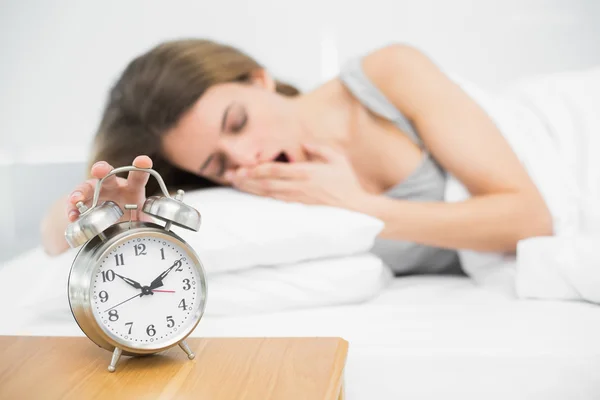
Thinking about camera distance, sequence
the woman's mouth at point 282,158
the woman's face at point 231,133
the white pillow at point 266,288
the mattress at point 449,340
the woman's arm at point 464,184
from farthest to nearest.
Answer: the woman's mouth at point 282,158 < the woman's face at point 231,133 < the woman's arm at point 464,184 < the white pillow at point 266,288 < the mattress at point 449,340

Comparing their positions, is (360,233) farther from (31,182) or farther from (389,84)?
(31,182)

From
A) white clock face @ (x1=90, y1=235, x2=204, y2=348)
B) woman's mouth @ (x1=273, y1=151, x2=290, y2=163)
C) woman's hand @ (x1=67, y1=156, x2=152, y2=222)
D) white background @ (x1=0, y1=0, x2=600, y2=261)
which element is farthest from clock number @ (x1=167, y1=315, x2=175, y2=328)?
white background @ (x1=0, y1=0, x2=600, y2=261)

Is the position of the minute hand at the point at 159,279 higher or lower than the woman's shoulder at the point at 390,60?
lower

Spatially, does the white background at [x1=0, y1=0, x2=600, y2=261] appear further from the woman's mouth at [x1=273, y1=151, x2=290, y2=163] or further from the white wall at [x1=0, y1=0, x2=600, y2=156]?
the woman's mouth at [x1=273, y1=151, x2=290, y2=163]

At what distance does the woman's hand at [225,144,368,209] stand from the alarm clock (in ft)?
1.83

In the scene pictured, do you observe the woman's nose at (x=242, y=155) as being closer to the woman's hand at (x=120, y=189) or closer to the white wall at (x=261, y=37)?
the white wall at (x=261, y=37)

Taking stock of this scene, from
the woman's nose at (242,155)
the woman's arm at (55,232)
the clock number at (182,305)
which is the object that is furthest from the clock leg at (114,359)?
the woman's nose at (242,155)

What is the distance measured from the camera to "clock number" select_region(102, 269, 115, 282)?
0.97m

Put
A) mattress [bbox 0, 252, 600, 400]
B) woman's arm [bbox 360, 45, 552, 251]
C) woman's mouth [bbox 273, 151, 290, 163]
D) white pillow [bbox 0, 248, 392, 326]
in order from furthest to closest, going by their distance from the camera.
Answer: woman's mouth [bbox 273, 151, 290, 163] → woman's arm [bbox 360, 45, 552, 251] → white pillow [bbox 0, 248, 392, 326] → mattress [bbox 0, 252, 600, 400]

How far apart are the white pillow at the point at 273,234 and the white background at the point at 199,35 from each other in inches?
25.5

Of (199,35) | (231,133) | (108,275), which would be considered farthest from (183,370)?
(199,35)

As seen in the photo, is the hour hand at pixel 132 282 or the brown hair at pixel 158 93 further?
the brown hair at pixel 158 93

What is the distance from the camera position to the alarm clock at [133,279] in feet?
3.12

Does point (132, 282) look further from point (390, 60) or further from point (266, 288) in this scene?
point (390, 60)
